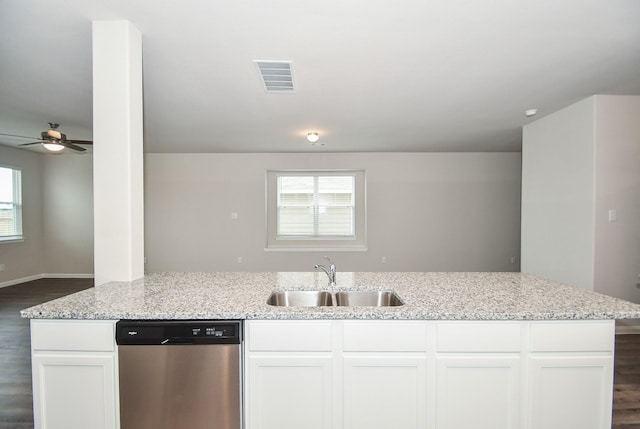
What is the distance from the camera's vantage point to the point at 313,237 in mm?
6102

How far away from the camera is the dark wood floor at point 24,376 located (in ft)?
6.54

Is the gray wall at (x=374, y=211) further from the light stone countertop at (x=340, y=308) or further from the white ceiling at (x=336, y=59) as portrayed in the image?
the light stone countertop at (x=340, y=308)

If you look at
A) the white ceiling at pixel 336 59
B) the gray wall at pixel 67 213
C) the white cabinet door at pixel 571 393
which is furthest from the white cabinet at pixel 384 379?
the gray wall at pixel 67 213

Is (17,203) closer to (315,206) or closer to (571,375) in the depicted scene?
(315,206)

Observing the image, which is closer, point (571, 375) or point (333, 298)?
point (571, 375)

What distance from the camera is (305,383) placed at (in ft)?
4.75

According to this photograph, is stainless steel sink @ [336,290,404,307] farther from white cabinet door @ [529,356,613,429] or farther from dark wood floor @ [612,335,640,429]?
dark wood floor @ [612,335,640,429]

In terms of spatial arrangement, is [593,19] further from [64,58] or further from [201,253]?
[201,253]

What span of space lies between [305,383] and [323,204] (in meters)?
4.78

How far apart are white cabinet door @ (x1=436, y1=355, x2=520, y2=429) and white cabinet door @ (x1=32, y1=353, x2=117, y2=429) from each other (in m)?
1.58

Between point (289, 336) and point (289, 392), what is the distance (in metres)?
0.27

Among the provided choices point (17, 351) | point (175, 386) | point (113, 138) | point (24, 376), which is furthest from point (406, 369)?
point (17, 351)

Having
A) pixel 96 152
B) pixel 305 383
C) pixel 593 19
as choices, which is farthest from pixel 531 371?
pixel 96 152

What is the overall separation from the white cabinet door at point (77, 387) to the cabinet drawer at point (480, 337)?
160 cm
